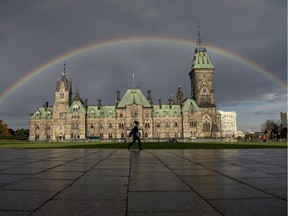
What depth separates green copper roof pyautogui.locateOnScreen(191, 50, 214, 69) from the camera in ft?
373

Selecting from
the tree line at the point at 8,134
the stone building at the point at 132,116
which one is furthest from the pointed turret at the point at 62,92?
the tree line at the point at 8,134

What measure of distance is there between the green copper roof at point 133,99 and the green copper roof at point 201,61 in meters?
24.3

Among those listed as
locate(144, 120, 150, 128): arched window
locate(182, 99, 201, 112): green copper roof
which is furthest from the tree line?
locate(182, 99, 201, 112): green copper roof

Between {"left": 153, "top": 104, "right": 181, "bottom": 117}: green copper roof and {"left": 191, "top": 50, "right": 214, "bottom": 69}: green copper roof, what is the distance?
1780cm

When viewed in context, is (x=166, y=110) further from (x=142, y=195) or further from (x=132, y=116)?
(x=142, y=195)

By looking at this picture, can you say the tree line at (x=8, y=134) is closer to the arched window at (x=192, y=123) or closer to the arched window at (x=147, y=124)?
the arched window at (x=147, y=124)

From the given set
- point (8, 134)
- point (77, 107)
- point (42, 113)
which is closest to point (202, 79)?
point (77, 107)

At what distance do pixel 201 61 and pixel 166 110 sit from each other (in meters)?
24.2

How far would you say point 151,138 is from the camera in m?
104

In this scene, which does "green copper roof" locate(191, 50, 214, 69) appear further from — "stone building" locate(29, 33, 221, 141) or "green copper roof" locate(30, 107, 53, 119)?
"green copper roof" locate(30, 107, 53, 119)

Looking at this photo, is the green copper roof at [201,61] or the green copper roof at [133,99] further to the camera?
the green copper roof at [201,61]

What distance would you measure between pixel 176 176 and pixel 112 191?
→ 257 centimetres

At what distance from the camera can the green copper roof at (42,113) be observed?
4464 inches

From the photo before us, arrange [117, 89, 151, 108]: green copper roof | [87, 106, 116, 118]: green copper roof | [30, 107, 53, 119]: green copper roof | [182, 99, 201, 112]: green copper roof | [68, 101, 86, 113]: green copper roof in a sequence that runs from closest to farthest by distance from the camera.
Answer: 1. [117, 89, 151, 108]: green copper roof
2. [182, 99, 201, 112]: green copper roof
3. [68, 101, 86, 113]: green copper roof
4. [87, 106, 116, 118]: green copper roof
5. [30, 107, 53, 119]: green copper roof
